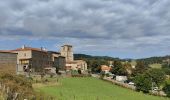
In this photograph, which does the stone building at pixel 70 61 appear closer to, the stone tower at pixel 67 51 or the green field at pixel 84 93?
the stone tower at pixel 67 51

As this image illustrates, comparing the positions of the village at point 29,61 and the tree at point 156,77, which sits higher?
the village at point 29,61

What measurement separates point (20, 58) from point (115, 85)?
38.1m

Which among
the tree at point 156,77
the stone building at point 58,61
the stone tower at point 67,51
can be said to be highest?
the stone tower at point 67,51

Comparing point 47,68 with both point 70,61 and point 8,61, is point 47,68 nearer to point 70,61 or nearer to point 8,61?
point 8,61

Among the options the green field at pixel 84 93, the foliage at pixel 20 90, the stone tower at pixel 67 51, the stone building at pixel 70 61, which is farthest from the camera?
the stone tower at pixel 67 51

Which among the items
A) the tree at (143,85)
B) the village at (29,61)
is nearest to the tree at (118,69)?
the village at (29,61)

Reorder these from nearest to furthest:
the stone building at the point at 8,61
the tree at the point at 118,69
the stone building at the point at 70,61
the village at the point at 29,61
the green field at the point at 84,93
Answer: the green field at the point at 84,93, the stone building at the point at 8,61, the village at the point at 29,61, the tree at the point at 118,69, the stone building at the point at 70,61

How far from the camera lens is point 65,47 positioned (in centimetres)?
17325

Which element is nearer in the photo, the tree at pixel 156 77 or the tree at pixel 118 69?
the tree at pixel 156 77

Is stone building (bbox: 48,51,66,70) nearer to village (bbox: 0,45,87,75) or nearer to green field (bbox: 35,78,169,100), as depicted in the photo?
village (bbox: 0,45,87,75)

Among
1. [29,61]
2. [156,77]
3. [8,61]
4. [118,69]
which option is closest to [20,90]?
[8,61]

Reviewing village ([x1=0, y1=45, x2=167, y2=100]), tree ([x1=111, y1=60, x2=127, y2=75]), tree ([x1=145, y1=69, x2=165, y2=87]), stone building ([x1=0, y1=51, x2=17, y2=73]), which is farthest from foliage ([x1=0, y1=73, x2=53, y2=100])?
tree ([x1=111, y1=60, x2=127, y2=75])

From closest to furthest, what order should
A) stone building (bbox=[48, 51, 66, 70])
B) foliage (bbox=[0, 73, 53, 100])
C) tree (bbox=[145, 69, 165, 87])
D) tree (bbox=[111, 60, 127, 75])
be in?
foliage (bbox=[0, 73, 53, 100]), tree (bbox=[145, 69, 165, 87]), stone building (bbox=[48, 51, 66, 70]), tree (bbox=[111, 60, 127, 75])

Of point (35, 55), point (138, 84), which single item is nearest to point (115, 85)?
point (138, 84)
